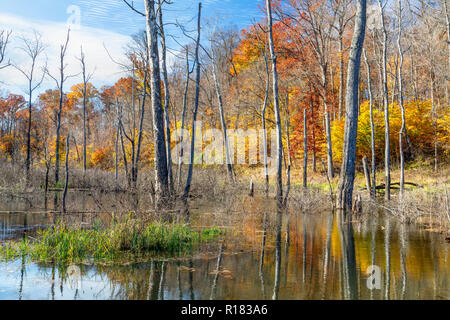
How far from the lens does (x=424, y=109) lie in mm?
23922

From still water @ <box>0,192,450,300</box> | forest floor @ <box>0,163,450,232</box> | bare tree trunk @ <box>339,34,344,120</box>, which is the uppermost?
bare tree trunk @ <box>339,34,344,120</box>

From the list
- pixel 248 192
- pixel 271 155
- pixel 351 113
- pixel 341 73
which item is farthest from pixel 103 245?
pixel 271 155

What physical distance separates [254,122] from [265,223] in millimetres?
23839

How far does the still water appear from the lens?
4047mm

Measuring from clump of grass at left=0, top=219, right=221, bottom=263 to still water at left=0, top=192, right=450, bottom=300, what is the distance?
348 mm

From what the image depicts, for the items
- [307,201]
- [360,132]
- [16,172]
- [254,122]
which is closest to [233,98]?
[254,122]

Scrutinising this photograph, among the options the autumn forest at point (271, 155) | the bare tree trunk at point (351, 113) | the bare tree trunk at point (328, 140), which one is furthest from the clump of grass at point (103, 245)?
the bare tree trunk at point (328, 140)

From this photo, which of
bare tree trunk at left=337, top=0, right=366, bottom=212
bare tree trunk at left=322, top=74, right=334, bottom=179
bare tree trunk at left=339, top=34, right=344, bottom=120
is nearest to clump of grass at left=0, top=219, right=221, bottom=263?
bare tree trunk at left=337, top=0, right=366, bottom=212

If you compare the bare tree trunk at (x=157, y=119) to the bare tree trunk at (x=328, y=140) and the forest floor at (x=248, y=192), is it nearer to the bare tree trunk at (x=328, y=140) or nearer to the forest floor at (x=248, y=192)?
the forest floor at (x=248, y=192)

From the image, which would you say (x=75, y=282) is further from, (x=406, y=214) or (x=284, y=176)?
(x=284, y=176)

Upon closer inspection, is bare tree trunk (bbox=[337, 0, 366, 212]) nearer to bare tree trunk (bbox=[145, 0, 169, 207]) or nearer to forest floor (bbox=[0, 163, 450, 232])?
forest floor (bbox=[0, 163, 450, 232])

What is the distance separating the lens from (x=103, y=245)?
590 centimetres

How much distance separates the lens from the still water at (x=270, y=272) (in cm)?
405
